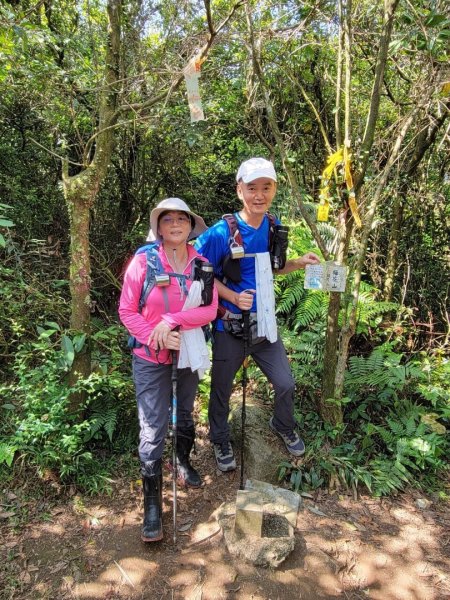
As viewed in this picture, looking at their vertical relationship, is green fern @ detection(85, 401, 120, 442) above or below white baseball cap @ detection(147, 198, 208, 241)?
below

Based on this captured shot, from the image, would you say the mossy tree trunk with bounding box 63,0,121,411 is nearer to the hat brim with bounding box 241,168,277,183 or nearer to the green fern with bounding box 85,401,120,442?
the green fern with bounding box 85,401,120,442

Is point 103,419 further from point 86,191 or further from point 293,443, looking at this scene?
point 86,191

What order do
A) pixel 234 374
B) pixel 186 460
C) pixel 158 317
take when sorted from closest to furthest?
pixel 158 317 < pixel 234 374 < pixel 186 460

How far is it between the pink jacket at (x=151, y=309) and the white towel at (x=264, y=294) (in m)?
0.52

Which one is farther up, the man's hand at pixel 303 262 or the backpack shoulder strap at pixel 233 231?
the backpack shoulder strap at pixel 233 231

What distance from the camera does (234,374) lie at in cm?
337

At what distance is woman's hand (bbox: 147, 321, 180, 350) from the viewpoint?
2662 mm

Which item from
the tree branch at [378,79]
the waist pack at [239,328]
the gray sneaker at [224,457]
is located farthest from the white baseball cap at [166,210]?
the gray sneaker at [224,457]

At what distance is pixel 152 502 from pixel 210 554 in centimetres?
53

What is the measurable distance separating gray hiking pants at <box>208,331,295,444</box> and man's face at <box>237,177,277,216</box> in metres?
1.00

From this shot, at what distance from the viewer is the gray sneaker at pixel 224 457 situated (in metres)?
3.57

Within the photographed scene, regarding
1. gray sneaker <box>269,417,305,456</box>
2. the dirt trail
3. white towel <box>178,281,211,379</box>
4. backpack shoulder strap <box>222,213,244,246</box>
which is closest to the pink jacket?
white towel <box>178,281,211,379</box>

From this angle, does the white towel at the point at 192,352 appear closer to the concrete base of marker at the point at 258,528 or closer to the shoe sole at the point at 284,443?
the concrete base of marker at the point at 258,528

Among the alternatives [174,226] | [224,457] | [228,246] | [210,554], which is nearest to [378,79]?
[228,246]
